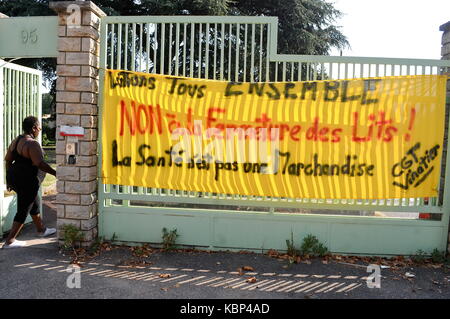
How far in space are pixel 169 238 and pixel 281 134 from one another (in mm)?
1959

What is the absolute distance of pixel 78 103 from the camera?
443 centimetres

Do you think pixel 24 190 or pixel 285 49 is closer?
pixel 24 190

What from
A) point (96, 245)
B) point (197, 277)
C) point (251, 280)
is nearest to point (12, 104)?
→ point (96, 245)

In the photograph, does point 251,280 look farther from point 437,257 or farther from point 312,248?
point 437,257

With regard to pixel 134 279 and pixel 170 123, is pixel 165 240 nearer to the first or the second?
pixel 134 279

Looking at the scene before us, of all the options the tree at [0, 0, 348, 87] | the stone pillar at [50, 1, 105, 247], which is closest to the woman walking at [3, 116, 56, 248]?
the stone pillar at [50, 1, 105, 247]

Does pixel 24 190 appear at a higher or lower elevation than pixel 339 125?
lower

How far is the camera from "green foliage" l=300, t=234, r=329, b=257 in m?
4.45

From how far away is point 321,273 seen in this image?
4062 mm

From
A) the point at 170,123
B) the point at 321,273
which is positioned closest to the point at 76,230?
the point at 170,123

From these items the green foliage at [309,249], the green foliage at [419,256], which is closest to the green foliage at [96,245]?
the green foliage at [309,249]

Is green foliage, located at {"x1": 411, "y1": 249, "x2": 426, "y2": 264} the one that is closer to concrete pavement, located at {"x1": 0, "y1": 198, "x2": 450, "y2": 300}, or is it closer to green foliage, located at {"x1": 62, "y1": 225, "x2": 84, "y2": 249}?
concrete pavement, located at {"x1": 0, "y1": 198, "x2": 450, "y2": 300}

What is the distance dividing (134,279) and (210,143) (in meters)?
1.81
